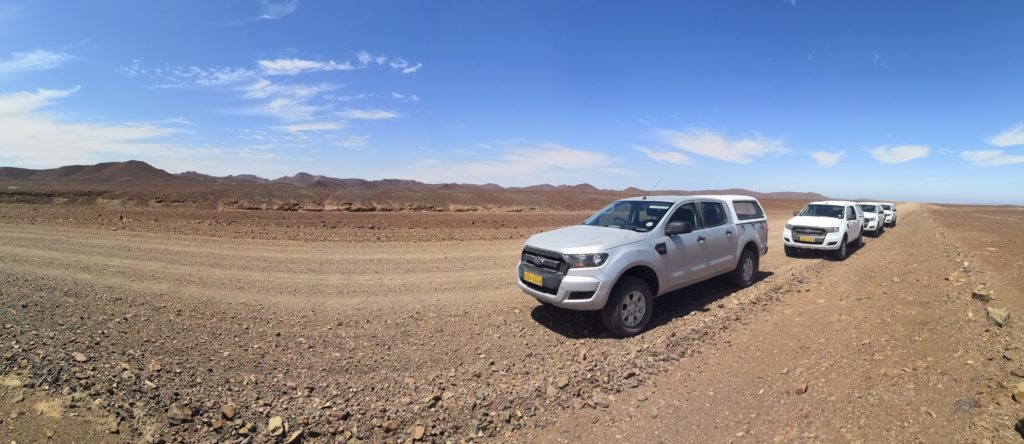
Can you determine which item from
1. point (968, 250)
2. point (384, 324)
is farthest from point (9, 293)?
point (968, 250)

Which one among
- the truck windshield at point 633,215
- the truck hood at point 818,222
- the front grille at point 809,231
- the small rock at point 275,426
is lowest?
the small rock at point 275,426

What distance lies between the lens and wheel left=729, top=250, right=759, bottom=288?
8070mm

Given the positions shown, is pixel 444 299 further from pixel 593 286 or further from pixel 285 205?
pixel 285 205

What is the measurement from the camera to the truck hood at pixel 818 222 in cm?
1231

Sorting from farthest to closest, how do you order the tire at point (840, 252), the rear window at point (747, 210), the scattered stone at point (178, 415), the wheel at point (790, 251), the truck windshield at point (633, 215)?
1. the wheel at point (790, 251)
2. the tire at point (840, 252)
3. the rear window at point (747, 210)
4. the truck windshield at point (633, 215)
5. the scattered stone at point (178, 415)

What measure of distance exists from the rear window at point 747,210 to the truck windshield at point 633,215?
2.19 m

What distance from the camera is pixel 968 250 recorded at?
14227mm

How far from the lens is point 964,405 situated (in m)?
3.59

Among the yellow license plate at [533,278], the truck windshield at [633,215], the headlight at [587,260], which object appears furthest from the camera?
the truck windshield at [633,215]

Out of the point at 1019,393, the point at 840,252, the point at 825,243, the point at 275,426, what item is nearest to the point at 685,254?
the point at 1019,393

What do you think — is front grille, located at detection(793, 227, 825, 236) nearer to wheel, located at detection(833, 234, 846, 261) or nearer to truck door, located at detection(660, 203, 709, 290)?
wheel, located at detection(833, 234, 846, 261)

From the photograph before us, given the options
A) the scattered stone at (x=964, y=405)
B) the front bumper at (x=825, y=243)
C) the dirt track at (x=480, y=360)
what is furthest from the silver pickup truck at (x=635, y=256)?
the front bumper at (x=825, y=243)

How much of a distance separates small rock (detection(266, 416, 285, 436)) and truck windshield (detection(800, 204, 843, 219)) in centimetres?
1557

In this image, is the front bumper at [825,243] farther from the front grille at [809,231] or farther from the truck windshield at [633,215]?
the truck windshield at [633,215]
